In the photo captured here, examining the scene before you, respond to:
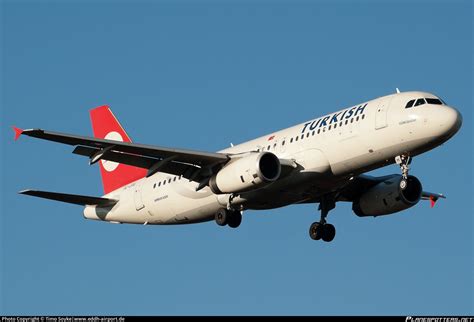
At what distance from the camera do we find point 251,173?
48.7 meters

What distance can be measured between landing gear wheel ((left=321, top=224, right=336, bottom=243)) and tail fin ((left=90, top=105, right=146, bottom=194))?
1063cm

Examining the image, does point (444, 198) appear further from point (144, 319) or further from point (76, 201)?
point (144, 319)

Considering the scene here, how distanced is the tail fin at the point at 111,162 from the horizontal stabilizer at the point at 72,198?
→ 74.5 inches

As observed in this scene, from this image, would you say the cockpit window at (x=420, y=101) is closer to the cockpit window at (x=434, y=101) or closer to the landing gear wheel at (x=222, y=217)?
the cockpit window at (x=434, y=101)

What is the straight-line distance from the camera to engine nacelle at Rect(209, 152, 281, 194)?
48656mm

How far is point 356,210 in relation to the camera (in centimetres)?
5597

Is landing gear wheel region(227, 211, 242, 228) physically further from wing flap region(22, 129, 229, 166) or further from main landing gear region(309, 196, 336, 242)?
main landing gear region(309, 196, 336, 242)

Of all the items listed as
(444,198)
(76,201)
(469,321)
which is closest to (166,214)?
A: (76,201)

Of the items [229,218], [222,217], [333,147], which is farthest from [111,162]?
[333,147]

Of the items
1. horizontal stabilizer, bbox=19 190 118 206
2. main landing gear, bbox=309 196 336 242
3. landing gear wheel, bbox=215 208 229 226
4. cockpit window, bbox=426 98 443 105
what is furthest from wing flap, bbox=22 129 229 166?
cockpit window, bbox=426 98 443 105

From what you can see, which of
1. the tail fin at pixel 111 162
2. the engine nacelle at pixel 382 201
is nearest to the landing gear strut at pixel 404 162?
the engine nacelle at pixel 382 201

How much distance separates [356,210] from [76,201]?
14582mm

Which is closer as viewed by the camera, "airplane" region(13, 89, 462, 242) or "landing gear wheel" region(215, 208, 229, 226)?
"airplane" region(13, 89, 462, 242)

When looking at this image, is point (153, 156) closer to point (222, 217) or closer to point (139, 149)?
point (139, 149)
